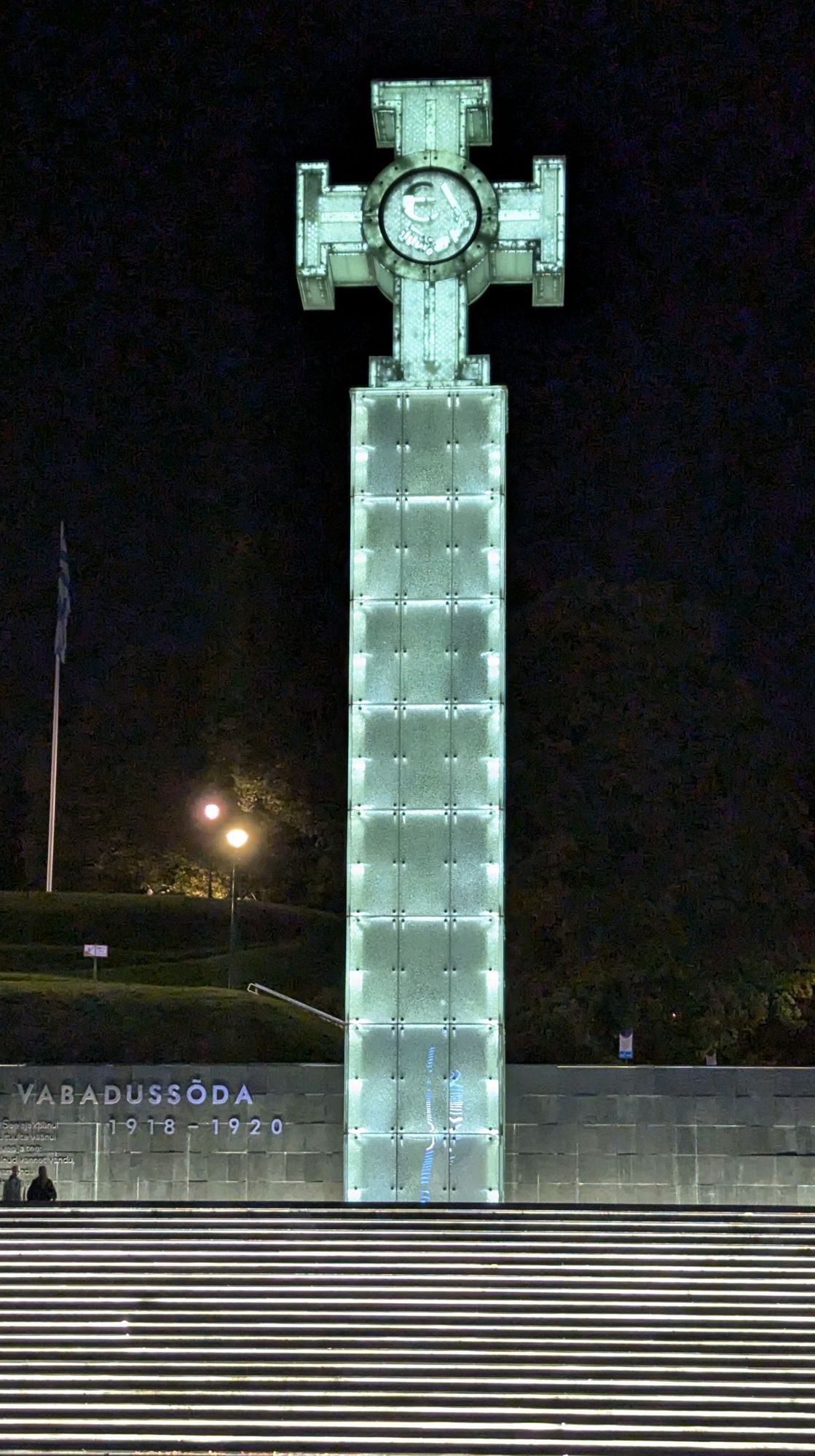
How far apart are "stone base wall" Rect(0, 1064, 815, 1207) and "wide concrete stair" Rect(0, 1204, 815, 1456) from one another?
8546 millimetres

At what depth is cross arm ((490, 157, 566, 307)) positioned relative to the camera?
24.1m

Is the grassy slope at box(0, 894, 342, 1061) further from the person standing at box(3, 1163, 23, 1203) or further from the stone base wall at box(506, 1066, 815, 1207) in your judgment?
the stone base wall at box(506, 1066, 815, 1207)

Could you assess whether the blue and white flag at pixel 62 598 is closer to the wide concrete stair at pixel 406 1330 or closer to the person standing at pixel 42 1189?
the person standing at pixel 42 1189

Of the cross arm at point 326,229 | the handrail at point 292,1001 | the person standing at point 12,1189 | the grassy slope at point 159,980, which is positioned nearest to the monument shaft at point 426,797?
the cross arm at point 326,229

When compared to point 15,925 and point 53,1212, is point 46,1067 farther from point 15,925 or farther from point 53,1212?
point 15,925

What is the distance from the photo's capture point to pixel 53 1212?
20500mm

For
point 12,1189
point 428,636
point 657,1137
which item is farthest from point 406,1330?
point 12,1189

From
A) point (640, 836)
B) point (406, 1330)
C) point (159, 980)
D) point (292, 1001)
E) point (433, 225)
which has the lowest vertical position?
point (406, 1330)

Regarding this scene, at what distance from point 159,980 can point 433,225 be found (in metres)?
25.2

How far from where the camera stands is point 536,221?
950 inches

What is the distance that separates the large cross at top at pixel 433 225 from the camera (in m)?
24.0

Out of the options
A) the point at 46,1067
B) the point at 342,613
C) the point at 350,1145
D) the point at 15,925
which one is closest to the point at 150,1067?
the point at 46,1067

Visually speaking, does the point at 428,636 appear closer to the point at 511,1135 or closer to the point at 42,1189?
the point at 511,1135

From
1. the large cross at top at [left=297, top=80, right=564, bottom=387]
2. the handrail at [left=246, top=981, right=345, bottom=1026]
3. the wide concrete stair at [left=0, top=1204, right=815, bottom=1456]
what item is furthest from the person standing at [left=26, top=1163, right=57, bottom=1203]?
the large cross at top at [left=297, top=80, right=564, bottom=387]
